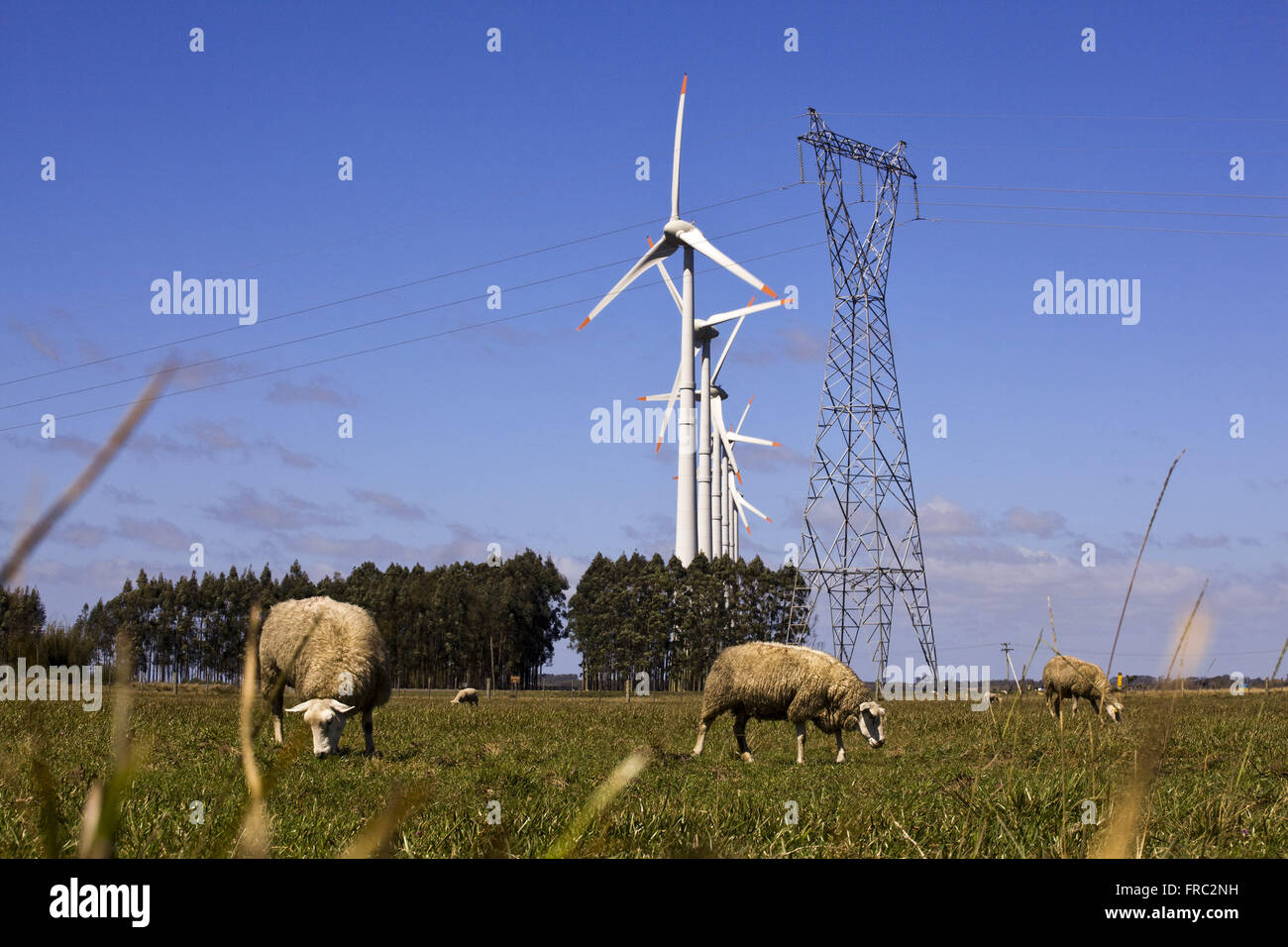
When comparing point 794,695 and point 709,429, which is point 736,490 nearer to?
point 709,429

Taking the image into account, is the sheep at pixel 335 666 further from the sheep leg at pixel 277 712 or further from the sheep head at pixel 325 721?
the sheep leg at pixel 277 712

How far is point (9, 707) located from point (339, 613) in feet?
20.3

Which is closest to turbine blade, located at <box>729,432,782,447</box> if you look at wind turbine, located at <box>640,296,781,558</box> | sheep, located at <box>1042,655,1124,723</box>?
wind turbine, located at <box>640,296,781,558</box>

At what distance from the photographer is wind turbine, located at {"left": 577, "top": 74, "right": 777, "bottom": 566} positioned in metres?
64.6

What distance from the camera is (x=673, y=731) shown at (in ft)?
67.4

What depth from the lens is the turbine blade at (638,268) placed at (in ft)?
210

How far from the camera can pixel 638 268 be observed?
66.8 meters

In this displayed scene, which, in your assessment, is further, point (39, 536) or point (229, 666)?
point (229, 666)

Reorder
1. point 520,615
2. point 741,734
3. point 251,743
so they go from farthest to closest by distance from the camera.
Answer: point 520,615 → point 741,734 → point 251,743

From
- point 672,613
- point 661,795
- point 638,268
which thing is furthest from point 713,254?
point 661,795

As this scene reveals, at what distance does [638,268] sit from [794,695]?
5340cm

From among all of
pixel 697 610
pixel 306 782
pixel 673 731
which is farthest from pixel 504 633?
pixel 306 782
